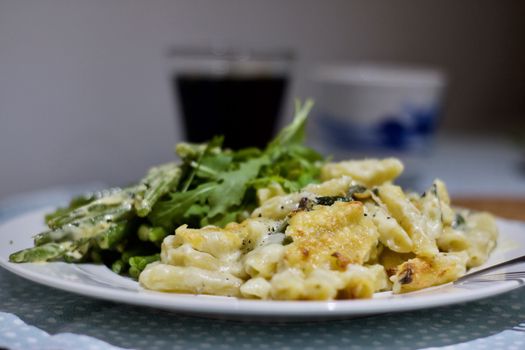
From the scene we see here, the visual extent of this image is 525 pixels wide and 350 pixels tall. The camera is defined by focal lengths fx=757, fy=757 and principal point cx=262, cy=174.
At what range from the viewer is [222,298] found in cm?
100

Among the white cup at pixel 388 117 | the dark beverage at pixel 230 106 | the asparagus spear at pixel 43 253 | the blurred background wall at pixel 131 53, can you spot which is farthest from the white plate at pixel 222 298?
the blurred background wall at pixel 131 53

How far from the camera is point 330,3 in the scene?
4258 millimetres

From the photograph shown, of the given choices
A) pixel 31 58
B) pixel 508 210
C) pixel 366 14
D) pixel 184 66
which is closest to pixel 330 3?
pixel 366 14

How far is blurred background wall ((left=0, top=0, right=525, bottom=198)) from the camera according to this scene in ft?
11.6

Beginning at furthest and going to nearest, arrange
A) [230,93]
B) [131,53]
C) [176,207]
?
1. [131,53]
2. [230,93]
3. [176,207]

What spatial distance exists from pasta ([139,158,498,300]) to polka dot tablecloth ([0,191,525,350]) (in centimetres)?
5

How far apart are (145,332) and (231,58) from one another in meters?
1.43

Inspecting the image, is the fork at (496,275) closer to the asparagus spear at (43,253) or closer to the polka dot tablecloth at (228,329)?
the polka dot tablecloth at (228,329)

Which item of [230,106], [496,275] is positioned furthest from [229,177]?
[230,106]

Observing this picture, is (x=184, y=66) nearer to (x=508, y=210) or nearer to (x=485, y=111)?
(x=508, y=210)

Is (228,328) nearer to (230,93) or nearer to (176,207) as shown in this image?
(176,207)

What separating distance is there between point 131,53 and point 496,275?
9.60 feet

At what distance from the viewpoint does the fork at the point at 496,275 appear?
1.12 m

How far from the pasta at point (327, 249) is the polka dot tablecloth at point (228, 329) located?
0.17 ft
